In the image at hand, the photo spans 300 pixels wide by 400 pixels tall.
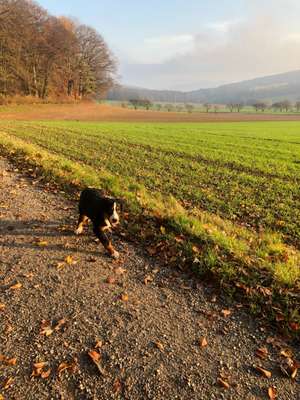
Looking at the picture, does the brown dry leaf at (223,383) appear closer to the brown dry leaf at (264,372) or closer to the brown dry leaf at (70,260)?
the brown dry leaf at (264,372)

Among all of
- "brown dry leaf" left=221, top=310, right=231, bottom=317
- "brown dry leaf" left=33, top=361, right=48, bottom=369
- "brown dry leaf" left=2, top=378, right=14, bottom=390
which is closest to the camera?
"brown dry leaf" left=2, top=378, right=14, bottom=390

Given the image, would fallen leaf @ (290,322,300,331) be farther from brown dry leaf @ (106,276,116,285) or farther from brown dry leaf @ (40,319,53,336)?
brown dry leaf @ (40,319,53,336)

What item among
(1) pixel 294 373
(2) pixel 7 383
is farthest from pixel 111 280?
(1) pixel 294 373

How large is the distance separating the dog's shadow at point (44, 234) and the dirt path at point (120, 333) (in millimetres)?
42

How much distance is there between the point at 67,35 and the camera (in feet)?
236

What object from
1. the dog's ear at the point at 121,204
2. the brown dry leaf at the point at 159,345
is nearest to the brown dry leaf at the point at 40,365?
the brown dry leaf at the point at 159,345

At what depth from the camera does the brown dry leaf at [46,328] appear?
3.62 m

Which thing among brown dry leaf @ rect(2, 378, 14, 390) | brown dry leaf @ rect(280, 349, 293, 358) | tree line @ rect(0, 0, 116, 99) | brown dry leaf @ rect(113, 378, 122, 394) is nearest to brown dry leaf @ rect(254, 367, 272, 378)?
brown dry leaf @ rect(280, 349, 293, 358)

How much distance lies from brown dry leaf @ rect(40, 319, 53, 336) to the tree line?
2395 inches

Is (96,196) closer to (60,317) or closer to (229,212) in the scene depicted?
(60,317)

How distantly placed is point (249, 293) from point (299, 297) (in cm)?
69

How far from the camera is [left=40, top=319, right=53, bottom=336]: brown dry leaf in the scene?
11.9ft

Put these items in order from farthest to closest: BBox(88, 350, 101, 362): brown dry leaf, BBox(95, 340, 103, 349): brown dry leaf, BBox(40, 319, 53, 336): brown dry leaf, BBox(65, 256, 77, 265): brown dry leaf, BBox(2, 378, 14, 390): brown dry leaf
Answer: BBox(65, 256, 77, 265): brown dry leaf < BBox(40, 319, 53, 336): brown dry leaf < BBox(95, 340, 103, 349): brown dry leaf < BBox(88, 350, 101, 362): brown dry leaf < BBox(2, 378, 14, 390): brown dry leaf

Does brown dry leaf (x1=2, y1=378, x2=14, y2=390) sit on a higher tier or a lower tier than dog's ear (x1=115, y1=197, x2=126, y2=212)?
lower
